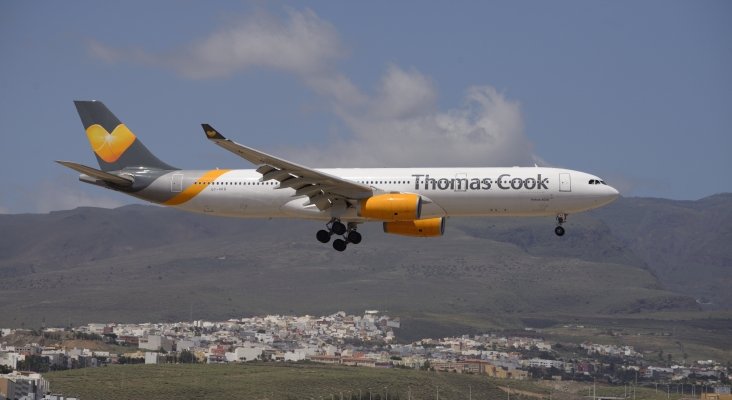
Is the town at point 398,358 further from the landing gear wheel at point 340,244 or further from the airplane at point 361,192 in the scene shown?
the landing gear wheel at point 340,244

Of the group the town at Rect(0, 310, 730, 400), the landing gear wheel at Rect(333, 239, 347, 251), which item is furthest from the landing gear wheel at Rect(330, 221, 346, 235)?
the town at Rect(0, 310, 730, 400)

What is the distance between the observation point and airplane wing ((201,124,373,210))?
60.0 m

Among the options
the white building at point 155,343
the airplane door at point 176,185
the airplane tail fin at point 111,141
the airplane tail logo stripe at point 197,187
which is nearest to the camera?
the airplane tail logo stripe at point 197,187

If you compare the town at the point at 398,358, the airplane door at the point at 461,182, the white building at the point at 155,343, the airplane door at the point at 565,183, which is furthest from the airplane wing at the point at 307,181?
the white building at the point at 155,343

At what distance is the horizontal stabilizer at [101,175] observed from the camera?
206 feet

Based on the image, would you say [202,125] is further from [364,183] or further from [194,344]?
[194,344]

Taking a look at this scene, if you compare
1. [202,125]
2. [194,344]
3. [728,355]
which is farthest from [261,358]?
[202,125]

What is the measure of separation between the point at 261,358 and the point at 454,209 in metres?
94.3

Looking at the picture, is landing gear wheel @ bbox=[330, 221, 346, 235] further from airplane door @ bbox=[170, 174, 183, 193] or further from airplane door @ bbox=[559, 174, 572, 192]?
airplane door @ bbox=[559, 174, 572, 192]

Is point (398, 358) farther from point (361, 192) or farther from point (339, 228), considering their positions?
point (361, 192)

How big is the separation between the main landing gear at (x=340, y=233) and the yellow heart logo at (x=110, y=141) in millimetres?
13123

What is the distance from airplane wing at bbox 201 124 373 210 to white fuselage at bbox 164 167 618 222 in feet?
2.99

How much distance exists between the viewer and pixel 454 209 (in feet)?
207

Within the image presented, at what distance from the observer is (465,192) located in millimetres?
62438
